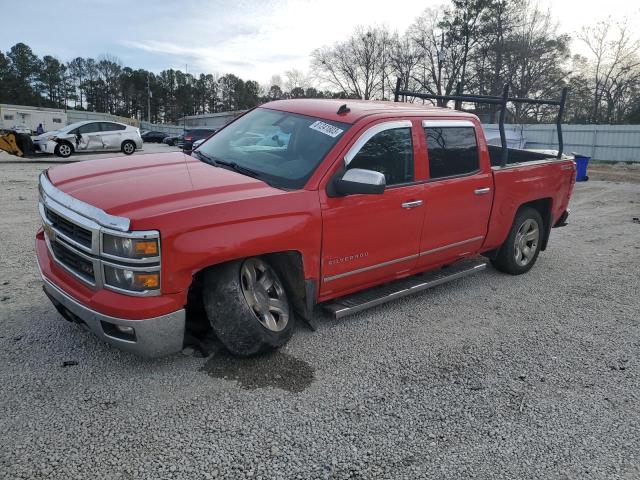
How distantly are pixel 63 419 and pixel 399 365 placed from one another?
2134mm

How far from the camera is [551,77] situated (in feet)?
144

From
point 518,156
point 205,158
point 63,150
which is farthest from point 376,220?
point 63,150

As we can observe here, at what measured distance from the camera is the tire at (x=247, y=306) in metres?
3.11

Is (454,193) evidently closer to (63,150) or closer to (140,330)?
(140,330)

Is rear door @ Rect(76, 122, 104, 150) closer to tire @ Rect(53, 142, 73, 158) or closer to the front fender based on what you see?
tire @ Rect(53, 142, 73, 158)

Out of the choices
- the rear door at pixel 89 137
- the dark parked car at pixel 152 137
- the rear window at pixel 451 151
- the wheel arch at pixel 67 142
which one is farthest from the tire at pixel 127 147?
the dark parked car at pixel 152 137

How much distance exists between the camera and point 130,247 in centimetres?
270

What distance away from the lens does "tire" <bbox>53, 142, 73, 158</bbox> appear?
18391mm

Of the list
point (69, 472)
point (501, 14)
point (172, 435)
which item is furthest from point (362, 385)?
point (501, 14)

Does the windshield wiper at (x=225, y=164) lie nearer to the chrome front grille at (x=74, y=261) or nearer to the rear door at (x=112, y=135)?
the chrome front grille at (x=74, y=261)

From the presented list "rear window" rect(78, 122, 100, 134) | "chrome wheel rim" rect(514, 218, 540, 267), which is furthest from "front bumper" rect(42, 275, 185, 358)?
"rear window" rect(78, 122, 100, 134)

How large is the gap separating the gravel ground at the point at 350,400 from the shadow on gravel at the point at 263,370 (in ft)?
0.04

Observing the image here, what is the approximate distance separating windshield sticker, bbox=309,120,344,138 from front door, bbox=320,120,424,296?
7.0 inches

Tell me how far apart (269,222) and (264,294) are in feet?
1.88
